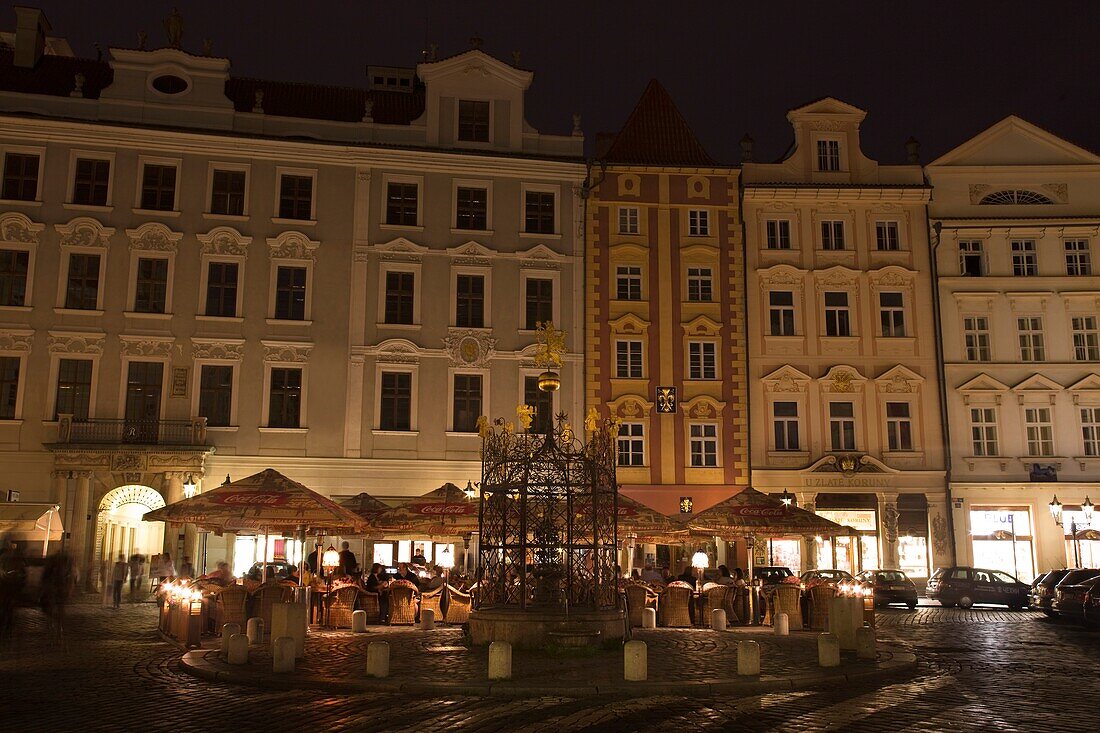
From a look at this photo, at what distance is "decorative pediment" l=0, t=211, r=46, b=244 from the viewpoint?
34.5m

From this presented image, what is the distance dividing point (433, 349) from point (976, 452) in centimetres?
1968

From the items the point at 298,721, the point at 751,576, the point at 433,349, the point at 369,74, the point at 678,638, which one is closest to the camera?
the point at 298,721

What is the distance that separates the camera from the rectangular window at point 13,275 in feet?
113

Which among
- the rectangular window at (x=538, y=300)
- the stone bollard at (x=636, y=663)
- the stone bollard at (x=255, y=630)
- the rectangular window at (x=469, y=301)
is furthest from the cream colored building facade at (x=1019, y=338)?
the stone bollard at (x=255, y=630)

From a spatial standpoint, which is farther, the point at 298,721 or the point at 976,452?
the point at 976,452

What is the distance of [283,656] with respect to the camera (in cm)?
1526

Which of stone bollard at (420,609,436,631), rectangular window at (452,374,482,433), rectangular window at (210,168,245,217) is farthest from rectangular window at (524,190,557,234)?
stone bollard at (420,609,436,631)

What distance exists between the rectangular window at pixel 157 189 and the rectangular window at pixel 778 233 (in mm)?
20995

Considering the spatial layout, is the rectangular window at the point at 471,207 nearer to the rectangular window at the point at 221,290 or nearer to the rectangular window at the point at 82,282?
the rectangular window at the point at 221,290

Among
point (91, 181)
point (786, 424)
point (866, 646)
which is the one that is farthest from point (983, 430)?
point (91, 181)

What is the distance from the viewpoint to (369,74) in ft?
142

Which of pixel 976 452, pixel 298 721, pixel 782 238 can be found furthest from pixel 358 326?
pixel 298 721

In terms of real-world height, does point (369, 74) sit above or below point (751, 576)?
above

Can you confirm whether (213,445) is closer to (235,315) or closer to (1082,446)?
(235,315)
